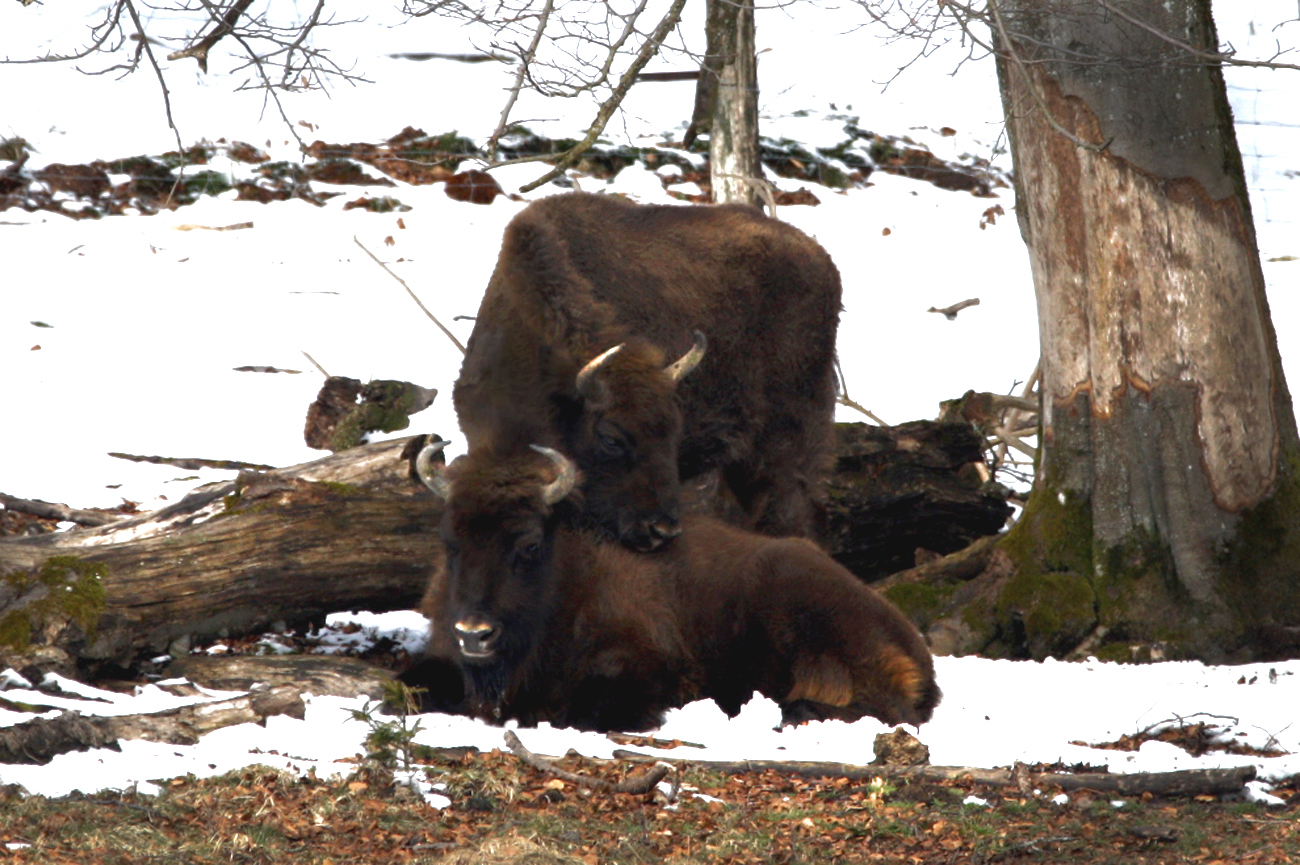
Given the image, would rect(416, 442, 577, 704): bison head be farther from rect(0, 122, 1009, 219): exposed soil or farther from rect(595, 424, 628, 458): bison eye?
rect(0, 122, 1009, 219): exposed soil

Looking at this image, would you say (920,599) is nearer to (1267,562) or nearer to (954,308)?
(1267,562)

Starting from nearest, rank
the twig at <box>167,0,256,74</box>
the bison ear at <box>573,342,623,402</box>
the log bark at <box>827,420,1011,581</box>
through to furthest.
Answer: the twig at <box>167,0,256,74</box> < the bison ear at <box>573,342,623,402</box> < the log bark at <box>827,420,1011,581</box>

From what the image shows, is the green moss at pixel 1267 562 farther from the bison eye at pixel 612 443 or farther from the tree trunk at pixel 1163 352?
the bison eye at pixel 612 443

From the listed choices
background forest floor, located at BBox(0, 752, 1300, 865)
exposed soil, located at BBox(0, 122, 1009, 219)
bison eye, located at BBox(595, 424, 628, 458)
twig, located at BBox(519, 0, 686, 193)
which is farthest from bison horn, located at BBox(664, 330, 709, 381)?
exposed soil, located at BBox(0, 122, 1009, 219)

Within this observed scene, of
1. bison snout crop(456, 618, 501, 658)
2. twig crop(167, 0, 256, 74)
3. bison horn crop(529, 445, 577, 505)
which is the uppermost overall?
twig crop(167, 0, 256, 74)

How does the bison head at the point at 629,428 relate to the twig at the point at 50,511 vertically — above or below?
above

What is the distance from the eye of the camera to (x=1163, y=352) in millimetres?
6594

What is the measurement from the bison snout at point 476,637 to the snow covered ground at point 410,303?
31 centimetres

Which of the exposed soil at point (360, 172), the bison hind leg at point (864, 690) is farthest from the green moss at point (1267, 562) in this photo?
the exposed soil at point (360, 172)

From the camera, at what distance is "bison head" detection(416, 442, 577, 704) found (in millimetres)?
5773

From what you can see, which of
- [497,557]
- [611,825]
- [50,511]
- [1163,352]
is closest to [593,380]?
[497,557]

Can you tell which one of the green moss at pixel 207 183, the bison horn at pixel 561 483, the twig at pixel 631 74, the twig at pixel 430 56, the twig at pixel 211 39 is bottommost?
the bison horn at pixel 561 483

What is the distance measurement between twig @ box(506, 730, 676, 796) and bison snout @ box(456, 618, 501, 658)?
92cm

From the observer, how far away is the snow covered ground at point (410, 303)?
215 inches
